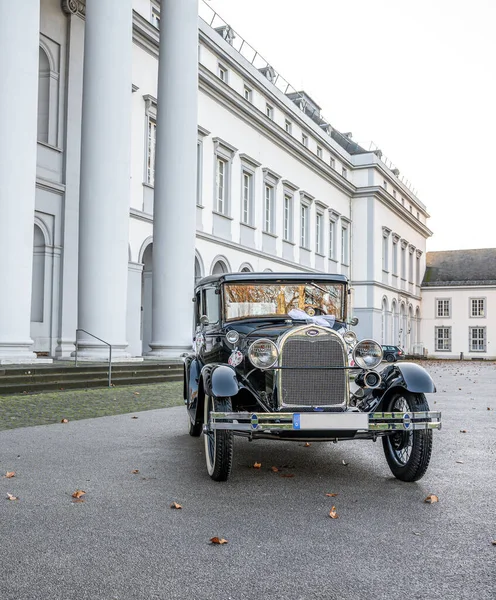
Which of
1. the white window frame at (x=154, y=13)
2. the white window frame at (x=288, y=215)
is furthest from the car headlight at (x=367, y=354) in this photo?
the white window frame at (x=288, y=215)

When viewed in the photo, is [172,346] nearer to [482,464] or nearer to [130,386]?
[130,386]

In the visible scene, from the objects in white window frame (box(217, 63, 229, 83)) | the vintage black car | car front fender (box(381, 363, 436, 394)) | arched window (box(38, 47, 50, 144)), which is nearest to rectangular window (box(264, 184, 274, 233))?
white window frame (box(217, 63, 229, 83))

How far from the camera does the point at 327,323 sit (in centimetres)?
688

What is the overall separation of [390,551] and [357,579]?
21.2 inches

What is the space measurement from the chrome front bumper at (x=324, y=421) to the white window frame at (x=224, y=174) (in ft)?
76.4

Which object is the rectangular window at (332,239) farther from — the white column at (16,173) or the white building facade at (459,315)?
the white column at (16,173)

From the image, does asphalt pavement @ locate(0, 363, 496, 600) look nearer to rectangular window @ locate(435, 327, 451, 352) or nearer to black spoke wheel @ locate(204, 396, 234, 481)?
black spoke wheel @ locate(204, 396, 234, 481)

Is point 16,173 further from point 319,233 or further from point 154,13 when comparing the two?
point 319,233

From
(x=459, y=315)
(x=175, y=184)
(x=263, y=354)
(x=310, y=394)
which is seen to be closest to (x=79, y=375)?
(x=175, y=184)

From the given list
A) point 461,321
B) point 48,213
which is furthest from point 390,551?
point 461,321

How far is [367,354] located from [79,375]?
9.50 meters

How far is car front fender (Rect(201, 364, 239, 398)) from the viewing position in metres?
5.93

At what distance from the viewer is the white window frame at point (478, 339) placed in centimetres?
6100

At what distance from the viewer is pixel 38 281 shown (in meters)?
19.6
